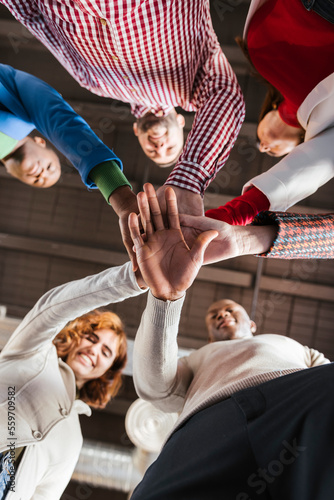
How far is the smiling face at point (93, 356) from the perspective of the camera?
200cm

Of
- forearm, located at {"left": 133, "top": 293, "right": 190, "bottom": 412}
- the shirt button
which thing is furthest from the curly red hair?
forearm, located at {"left": 133, "top": 293, "right": 190, "bottom": 412}

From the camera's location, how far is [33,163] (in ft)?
7.95

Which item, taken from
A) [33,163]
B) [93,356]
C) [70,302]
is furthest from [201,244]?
[33,163]

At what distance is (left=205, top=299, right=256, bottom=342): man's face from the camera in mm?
2264

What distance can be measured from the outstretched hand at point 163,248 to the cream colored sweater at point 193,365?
10 centimetres

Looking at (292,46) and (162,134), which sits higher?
(292,46)

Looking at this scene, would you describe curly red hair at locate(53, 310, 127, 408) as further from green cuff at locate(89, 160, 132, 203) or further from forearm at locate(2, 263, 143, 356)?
green cuff at locate(89, 160, 132, 203)

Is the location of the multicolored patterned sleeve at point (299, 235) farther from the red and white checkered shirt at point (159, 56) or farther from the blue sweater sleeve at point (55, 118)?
the blue sweater sleeve at point (55, 118)

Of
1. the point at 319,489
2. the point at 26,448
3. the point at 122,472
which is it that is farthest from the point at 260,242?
the point at 122,472

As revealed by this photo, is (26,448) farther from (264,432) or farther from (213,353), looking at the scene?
(264,432)

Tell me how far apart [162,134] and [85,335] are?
1184 millimetres

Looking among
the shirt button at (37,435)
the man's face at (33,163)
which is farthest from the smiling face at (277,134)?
the shirt button at (37,435)

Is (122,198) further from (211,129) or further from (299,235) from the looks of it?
(299,235)

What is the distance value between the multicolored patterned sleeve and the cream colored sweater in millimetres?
327
